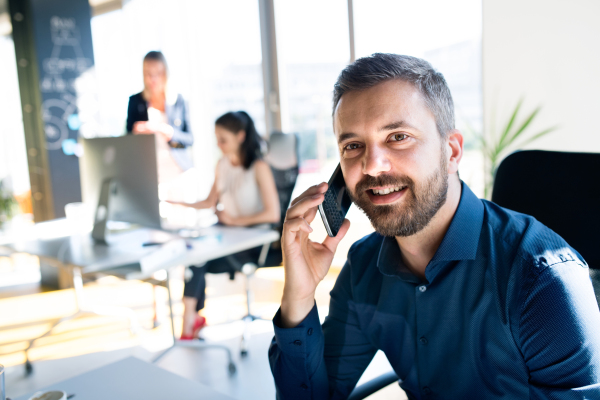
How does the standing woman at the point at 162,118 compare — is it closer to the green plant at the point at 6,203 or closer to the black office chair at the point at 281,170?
the black office chair at the point at 281,170

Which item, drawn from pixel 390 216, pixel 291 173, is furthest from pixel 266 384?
pixel 390 216

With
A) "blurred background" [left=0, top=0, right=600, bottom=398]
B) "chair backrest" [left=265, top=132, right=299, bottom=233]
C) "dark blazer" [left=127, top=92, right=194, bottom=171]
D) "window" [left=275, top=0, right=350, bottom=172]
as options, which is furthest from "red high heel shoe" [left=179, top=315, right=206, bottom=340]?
"window" [left=275, top=0, right=350, bottom=172]

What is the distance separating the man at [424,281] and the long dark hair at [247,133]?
181 cm

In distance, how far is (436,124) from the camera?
3.52 feet

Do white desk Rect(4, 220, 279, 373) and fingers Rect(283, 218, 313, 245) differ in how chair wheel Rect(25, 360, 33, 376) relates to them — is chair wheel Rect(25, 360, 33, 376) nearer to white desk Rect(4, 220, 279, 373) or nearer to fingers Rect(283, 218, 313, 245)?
white desk Rect(4, 220, 279, 373)

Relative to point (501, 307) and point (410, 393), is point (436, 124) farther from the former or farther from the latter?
point (410, 393)

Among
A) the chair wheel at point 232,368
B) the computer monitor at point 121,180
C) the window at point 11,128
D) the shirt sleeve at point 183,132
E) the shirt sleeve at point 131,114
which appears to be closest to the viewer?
the computer monitor at point 121,180

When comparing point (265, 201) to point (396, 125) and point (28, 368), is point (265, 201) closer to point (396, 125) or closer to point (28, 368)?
point (28, 368)

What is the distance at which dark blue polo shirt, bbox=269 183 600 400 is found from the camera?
830mm

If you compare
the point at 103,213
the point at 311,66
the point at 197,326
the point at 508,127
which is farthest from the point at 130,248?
the point at 311,66

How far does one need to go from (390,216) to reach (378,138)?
177 millimetres

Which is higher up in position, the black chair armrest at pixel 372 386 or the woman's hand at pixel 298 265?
the woman's hand at pixel 298 265

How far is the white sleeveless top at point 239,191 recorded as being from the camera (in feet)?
9.69

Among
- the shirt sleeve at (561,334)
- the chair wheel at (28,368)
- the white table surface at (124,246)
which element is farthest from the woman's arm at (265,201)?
the shirt sleeve at (561,334)
